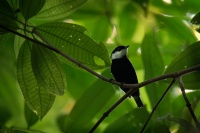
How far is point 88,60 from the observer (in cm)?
136

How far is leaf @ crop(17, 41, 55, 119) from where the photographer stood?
54.6 inches

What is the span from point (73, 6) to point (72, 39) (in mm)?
130

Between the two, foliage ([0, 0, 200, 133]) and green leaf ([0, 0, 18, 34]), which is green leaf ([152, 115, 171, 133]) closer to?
foliage ([0, 0, 200, 133])

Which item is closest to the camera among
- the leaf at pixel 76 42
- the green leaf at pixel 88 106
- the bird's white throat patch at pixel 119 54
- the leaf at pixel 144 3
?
the leaf at pixel 76 42

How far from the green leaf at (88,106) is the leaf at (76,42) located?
1.15ft

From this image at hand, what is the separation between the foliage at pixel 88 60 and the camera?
135cm

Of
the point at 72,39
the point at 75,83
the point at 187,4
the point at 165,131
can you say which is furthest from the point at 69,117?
the point at 187,4

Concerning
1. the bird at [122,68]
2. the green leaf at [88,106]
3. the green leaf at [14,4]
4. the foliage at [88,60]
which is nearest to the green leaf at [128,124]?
the foliage at [88,60]

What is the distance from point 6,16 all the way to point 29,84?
0.90 feet

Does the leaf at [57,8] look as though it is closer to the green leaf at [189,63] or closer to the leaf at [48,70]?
the leaf at [48,70]

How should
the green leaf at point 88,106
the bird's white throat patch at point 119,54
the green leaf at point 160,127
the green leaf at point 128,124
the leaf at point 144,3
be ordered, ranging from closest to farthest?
the green leaf at point 160,127 → the green leaf at point 128,124 → the green leaf at point 88,106 → the leaf at point 144,3 → the bird's white throat patch at point 119,54

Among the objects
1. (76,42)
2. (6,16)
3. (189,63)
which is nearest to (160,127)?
(189,63)

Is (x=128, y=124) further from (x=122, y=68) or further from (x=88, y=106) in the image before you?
(x=122, y=68)

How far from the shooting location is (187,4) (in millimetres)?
1751
